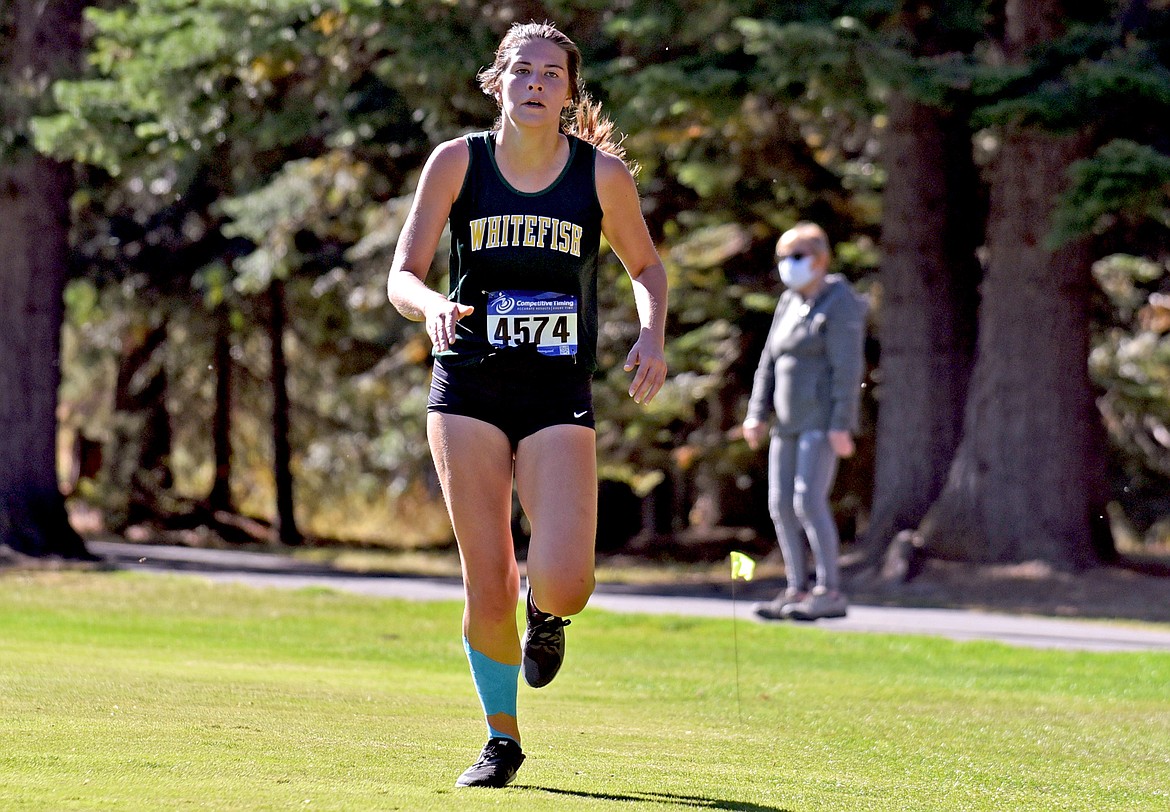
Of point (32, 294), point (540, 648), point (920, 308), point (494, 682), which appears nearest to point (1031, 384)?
point (920, 308)

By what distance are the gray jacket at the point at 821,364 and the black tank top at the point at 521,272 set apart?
6170 mm

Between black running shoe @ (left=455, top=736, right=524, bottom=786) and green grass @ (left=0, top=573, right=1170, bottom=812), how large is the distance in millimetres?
71

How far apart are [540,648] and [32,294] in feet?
41.2

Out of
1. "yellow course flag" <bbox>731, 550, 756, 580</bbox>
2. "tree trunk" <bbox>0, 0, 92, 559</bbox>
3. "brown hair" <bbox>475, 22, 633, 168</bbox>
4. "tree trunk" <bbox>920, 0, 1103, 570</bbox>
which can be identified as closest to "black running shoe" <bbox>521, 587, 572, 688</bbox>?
"brown hair" <bbox>475, 22, 633, 168</bbox>

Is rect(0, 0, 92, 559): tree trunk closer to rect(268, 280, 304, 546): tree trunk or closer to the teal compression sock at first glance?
rect(268, 280, 304, 546): tree trunk

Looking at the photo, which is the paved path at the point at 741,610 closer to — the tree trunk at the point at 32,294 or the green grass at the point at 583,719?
the green grass at the point at 583,719

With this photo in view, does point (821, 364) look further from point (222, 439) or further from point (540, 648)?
point (222, 439)

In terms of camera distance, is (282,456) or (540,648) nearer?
(540,648)

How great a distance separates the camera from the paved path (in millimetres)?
11203

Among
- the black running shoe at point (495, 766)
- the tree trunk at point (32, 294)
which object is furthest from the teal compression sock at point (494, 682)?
the tree trunk at point (32, 294)

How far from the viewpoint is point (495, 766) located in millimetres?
5004

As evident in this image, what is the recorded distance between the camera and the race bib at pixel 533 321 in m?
5.22

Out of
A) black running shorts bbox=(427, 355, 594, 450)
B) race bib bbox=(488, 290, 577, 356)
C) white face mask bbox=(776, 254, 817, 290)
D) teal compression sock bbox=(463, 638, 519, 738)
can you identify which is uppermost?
white face mask bbox=(776, 254, 817, 290)

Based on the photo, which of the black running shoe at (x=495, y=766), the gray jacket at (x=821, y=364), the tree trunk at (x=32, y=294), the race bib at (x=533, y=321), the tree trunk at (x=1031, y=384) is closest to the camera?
the black running shoe at (x=495, y=766)
